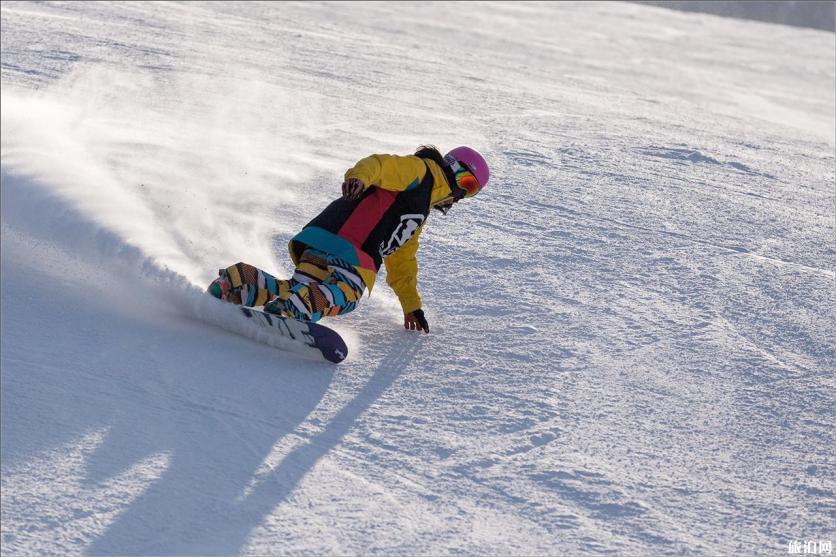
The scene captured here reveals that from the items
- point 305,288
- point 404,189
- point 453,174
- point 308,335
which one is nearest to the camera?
point 308,335

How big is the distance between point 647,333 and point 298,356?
1.51 metres

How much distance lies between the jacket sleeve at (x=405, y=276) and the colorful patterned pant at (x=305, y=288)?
22cm

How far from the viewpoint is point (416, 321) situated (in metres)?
4.00

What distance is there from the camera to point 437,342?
3.95 metres

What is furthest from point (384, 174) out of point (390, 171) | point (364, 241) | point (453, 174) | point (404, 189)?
point (453, 174)

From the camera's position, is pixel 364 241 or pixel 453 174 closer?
pixel 364 241

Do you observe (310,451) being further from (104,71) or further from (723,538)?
(104,71)

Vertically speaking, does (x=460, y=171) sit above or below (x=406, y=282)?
above

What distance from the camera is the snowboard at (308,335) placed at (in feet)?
11.6

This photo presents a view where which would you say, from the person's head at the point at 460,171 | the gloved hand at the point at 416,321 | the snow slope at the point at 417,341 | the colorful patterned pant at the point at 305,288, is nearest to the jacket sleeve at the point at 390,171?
the person's head at the point at 460,171

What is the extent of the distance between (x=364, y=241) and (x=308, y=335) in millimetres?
514

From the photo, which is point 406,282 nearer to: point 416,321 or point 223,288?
point 416,321

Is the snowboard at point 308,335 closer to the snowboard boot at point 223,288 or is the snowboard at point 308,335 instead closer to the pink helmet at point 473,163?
the snowboard boot at point 223,288

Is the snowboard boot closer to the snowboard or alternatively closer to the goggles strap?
the snowboard
